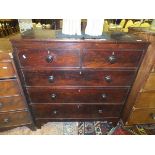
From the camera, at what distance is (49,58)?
4.46ft

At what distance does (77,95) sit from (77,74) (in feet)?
0.96

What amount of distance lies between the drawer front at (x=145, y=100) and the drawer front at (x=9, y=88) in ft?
4.21

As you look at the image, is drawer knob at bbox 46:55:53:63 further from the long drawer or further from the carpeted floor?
the carpeted floor

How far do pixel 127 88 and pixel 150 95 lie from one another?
0.86ft

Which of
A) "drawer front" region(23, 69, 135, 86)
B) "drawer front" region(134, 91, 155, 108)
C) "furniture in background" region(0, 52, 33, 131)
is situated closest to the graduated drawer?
"furniture in background" region(0, 52, 33, 131)

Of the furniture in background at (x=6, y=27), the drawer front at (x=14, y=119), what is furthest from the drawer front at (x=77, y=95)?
the furniture in background at (x=6, y=27)

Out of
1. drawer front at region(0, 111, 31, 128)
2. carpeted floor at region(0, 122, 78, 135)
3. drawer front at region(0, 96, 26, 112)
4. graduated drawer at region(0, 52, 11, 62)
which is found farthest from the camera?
carpeted floor at region(0, 122, 78, 135)

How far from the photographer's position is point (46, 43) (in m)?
1.30

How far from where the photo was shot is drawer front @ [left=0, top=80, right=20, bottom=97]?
148 cm

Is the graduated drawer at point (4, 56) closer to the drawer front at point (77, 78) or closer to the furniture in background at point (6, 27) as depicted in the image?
the drawer front at point (77, 78)

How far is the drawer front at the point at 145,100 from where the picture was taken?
5.40ft

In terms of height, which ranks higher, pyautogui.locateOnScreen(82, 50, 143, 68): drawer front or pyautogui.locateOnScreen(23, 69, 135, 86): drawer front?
pyautogui.locateOnScreen(82, 50, 143, 68): drawer front
